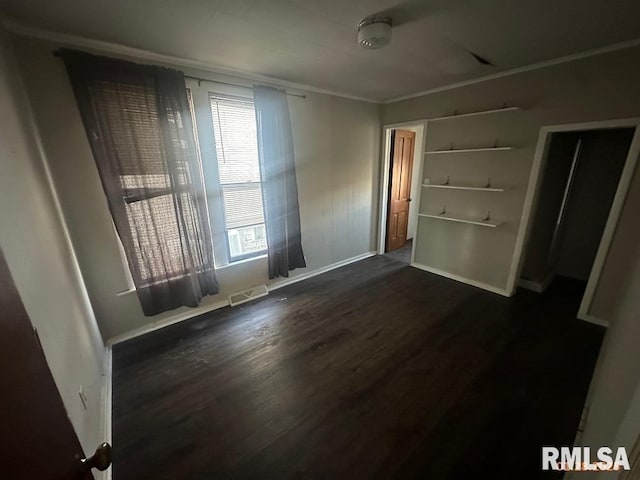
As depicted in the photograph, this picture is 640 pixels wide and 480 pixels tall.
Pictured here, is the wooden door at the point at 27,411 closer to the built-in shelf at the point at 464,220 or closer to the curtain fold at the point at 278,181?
the curtain fold at the point at 278,181

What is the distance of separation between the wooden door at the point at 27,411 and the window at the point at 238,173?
Answer: 89.0 inches

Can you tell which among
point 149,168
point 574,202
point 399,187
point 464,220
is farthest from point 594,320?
point 149,168

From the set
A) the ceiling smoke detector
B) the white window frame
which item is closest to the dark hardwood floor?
the white window frame

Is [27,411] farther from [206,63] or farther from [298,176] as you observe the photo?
[298,176]

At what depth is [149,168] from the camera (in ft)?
7.06

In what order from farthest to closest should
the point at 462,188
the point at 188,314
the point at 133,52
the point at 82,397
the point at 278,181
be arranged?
the point at 462,188 < the point at 278,181 < the point at 188,314 < the point at 133,52 < the point at 82,397

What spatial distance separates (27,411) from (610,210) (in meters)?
3.89

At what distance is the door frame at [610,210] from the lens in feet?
7.03

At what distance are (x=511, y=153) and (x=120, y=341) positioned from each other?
14.3 ft

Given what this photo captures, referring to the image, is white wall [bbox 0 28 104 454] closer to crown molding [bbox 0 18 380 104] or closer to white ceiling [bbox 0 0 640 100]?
crown molding [bbox 0 18 380 104]

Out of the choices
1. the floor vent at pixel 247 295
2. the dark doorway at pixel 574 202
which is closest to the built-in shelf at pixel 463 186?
the dark doorway at pixel 574 202

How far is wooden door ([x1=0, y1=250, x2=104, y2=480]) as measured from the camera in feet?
1.49

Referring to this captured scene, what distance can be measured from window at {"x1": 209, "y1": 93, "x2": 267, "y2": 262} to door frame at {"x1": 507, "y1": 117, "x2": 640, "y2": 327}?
2.94m

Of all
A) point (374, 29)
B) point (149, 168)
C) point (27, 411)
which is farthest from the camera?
point (149, 168)
